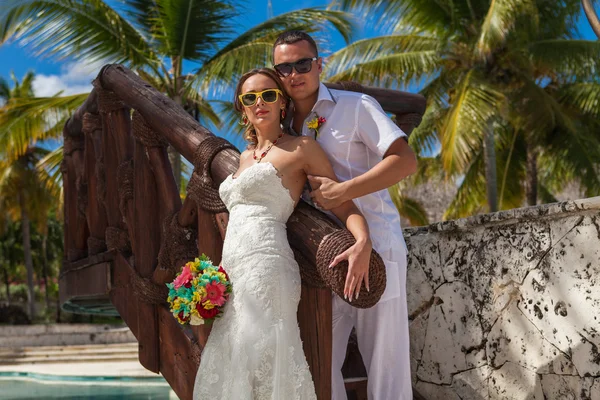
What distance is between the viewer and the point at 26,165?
3191 centimetres

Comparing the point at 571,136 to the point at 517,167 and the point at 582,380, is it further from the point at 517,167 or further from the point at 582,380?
the point at 582,380

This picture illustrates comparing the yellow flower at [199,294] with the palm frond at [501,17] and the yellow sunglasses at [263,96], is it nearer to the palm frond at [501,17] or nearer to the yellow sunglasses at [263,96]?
the yellow sunglasses at [263,96]

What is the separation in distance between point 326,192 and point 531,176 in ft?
64.5

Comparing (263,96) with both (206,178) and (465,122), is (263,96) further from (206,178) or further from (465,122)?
(465,122)

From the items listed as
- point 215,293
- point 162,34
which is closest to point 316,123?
point 215,293

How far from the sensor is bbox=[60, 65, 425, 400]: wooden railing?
273cm

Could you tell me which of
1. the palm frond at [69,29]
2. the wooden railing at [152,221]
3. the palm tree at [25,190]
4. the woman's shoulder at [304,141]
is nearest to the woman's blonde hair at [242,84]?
the wooden railing at [152,221]

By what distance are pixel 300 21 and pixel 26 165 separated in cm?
2098

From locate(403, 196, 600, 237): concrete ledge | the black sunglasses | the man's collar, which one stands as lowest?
locate(403, 196, 600, 237): concrete ledge

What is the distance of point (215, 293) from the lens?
271 centimetres

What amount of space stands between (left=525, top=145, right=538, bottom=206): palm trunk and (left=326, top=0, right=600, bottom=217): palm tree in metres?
0.04

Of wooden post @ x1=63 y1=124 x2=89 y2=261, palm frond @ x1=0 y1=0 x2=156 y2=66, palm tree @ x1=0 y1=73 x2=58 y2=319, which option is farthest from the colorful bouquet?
palm tree @ x1=0 y1=73 x2=58 y2=319

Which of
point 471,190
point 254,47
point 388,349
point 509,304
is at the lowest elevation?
point 388,349

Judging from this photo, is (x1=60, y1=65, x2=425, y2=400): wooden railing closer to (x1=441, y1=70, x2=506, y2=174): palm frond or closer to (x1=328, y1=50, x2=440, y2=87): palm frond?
(x1=441, y1=70, x2=506, y2=174): palm frond
